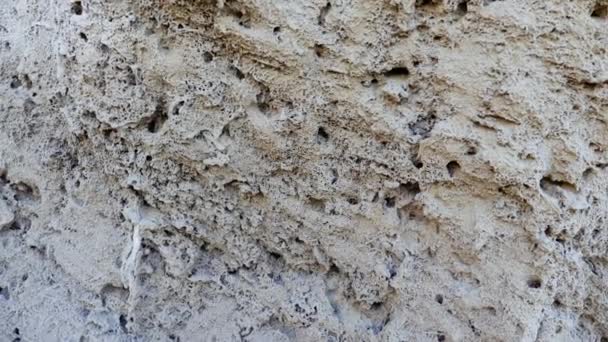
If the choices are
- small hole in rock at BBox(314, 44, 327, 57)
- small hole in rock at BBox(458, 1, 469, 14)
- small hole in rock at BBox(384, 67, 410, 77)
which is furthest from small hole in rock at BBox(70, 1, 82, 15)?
small hole in rock at BBox(458, 1, 469, 14)

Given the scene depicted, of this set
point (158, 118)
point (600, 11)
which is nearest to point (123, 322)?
point (158, 118)

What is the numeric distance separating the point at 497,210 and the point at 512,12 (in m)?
0.33

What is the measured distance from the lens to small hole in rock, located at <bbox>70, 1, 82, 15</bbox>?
122 cm

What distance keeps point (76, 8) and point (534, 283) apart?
103 cm

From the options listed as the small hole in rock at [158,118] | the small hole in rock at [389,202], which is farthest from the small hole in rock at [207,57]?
the small hole in rock at [389,202]

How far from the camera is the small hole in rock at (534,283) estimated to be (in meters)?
1.04

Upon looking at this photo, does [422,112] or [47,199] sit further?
[47,199]

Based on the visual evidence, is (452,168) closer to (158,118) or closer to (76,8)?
(158,118)

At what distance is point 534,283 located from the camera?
104cm

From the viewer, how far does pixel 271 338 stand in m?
1.25

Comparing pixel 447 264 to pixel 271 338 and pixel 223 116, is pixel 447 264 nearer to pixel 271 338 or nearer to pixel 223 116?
pixel 271 338

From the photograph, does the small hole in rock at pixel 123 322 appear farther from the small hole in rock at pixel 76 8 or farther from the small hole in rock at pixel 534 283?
the small hole in rock at pixel 534 283

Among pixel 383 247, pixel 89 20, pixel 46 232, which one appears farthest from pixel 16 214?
pixel 383 247

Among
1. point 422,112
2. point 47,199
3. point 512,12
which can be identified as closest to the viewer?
point 512,12
